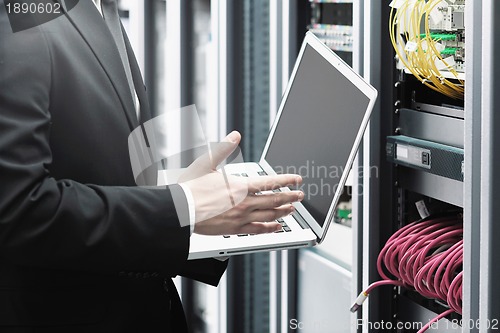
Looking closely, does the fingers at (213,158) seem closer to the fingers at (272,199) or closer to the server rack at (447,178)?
the fingers at (272,199)

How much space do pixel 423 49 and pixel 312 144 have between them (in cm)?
27

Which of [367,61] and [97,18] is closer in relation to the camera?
[97,18]

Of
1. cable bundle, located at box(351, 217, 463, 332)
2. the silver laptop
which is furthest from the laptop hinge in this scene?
cable bundle, located at box(351, 217, 463, 332)

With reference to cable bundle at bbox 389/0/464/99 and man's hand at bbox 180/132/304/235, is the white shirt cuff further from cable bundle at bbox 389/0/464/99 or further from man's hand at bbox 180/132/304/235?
cable bundle at bbox 389/0/464/99

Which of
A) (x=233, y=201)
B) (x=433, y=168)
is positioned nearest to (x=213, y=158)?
(x=233, y=201)

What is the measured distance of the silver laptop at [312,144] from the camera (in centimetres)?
111

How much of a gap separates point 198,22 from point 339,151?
4.03 feet

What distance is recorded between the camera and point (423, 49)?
1310mm

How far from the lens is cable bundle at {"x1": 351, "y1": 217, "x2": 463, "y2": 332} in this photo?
123 cm

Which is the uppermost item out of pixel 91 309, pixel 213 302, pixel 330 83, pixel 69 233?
pixel 330 83

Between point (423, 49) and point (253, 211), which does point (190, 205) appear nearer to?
point (253, 211)

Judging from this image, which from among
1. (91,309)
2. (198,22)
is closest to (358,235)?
(91,309)

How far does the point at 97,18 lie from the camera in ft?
3.31

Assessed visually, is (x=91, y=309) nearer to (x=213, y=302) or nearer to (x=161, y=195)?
(x=161, y=195)
